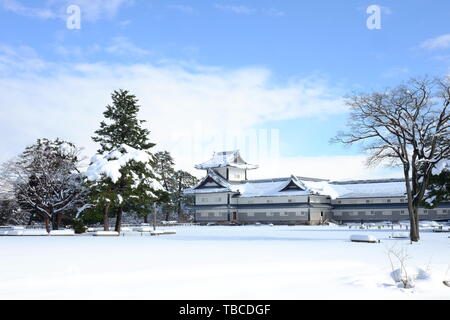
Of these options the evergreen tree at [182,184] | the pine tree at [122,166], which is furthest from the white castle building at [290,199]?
the pine tree at [122,166]

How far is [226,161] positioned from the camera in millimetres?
82625

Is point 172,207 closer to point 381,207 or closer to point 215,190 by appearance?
point 215,190

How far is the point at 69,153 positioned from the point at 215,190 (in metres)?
36.2

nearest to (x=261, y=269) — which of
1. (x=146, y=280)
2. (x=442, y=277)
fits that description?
(x=146, y=280)

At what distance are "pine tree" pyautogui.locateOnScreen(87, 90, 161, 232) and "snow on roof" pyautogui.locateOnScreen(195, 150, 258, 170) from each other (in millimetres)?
39423

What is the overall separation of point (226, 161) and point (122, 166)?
4404cm

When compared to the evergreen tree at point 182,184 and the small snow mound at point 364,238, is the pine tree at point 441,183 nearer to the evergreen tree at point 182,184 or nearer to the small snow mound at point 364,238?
the small snow mound at point 364,238

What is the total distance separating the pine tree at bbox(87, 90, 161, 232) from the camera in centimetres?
3869

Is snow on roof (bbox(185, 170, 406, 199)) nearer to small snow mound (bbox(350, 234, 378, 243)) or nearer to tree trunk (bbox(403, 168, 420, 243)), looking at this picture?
tree trunk (bbox(403, 168, 420, 243))

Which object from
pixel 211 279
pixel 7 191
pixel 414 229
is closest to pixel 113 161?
pixel 7 191

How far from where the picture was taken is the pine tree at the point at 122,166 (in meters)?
38.7

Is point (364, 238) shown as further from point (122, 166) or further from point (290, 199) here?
point (290, 199)

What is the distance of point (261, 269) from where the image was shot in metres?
13.1
